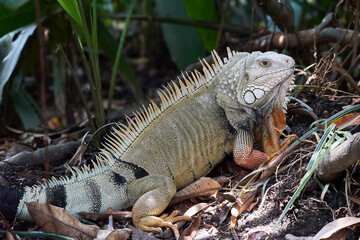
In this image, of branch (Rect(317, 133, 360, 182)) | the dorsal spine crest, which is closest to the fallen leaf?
the dorsal spine crest

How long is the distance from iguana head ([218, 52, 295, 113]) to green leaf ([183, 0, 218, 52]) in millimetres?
1867

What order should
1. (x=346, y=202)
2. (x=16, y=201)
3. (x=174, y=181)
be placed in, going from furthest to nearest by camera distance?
(x=174, y=181), (x=16, y=201), (x=346, y=202)

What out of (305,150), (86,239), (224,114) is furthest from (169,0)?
(86,239)

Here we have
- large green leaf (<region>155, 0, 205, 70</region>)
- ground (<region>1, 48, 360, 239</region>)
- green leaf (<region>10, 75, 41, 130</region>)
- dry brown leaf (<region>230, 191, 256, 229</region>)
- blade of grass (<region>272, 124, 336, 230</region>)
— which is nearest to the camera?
blade of grass (<region>272, 124, 336, 230</region>)

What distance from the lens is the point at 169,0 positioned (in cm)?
754

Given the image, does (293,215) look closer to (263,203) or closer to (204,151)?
(263,203)

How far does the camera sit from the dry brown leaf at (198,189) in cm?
366

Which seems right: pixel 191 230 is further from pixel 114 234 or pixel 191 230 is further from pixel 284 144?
pixel 284 144

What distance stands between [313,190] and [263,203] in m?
0.40

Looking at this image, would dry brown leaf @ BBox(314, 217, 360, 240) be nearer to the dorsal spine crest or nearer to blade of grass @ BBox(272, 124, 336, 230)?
blade of grass @ BBox(272, 124, 336, 230)

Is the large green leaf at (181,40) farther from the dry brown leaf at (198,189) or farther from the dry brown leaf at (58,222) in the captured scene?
the dry brown leaf at (58,222)

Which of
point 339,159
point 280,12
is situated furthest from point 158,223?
point 280,12

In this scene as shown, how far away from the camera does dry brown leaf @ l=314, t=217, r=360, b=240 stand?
2.75m

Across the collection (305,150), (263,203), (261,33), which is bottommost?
(263,203)
